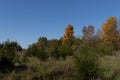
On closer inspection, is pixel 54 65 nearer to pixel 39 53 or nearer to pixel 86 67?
pixel 86 67

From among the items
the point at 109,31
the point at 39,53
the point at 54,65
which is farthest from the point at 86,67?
the point at 109,31

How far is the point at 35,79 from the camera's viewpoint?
10711mm

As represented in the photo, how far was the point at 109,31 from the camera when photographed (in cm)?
4959

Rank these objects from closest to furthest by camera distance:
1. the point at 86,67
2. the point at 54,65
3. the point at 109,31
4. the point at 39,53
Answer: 1. the point at 86,67
2. the point at 54,65
3. the point at 39,53
4. the point at 109,31

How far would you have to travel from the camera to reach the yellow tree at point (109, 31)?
4825cm

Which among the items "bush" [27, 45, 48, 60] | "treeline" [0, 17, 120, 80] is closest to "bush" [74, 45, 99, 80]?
"treeline" [0, 17, 120, 80]

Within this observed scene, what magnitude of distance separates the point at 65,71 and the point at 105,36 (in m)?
38.9

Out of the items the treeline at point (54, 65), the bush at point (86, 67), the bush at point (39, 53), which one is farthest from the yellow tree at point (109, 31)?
the bush at point (86, 67)

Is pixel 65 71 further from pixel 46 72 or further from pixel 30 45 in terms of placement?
pixel 30 45

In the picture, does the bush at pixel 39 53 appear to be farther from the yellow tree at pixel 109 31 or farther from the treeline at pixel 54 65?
the yellow tree at pixel 109 31

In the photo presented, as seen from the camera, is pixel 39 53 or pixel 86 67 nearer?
pixel 86 67

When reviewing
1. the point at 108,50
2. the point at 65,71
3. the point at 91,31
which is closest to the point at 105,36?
the point at 91,31

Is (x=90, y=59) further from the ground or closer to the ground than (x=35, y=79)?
further from the ground

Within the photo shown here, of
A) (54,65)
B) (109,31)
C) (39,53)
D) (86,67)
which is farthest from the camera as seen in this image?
(109,31)
